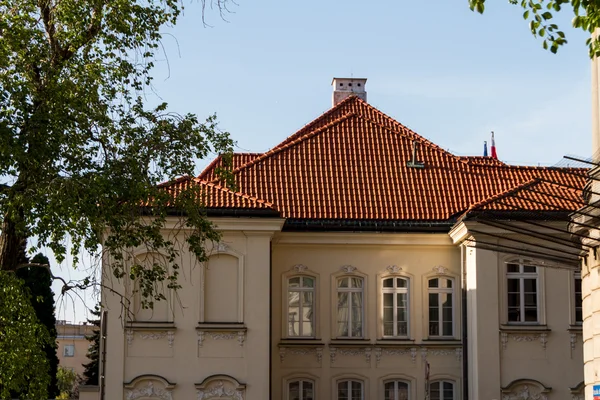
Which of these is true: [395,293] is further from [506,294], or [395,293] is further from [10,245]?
[10,245]

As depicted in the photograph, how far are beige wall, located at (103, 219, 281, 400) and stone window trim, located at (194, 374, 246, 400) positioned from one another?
0.02 meters

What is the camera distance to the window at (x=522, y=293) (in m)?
30.8

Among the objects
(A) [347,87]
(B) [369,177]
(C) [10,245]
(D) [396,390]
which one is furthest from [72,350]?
(C) [10,245]

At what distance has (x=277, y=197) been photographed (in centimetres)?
3253

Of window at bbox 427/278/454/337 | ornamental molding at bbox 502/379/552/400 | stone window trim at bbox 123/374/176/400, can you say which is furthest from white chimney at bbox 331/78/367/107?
stone window trim at bbox 123/374/176/400

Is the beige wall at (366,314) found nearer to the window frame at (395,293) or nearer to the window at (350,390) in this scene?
the window frame at (395,293)

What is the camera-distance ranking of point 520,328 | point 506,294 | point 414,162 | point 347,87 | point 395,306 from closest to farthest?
point 520,328
point 506,294
point 395,306
point 414,162
point 347,87

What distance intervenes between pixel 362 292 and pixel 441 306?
2.11 meters

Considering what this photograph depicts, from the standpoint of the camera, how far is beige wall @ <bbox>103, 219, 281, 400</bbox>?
29531 millimetres

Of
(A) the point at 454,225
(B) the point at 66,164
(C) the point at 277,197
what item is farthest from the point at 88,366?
(B) the point at 66,164

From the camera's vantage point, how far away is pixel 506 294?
30.7 meters

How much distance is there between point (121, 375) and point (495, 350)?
9.16 meters

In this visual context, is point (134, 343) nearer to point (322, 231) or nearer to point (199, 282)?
point (199, 282)

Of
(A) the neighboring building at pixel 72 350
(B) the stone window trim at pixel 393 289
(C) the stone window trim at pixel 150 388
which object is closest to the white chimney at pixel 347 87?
(B) the stone window trim at pixel 393 289
